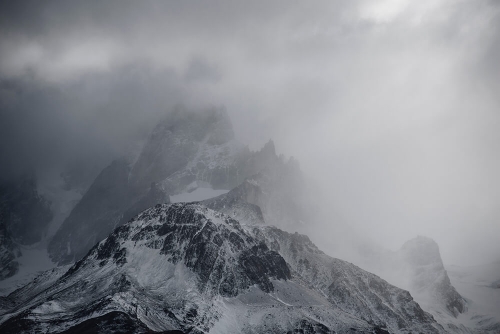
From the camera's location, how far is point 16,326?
187 m

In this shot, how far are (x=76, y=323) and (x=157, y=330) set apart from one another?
38.7 metres

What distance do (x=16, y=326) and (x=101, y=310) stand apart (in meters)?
36.8

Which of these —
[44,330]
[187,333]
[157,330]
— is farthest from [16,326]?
[187,333]

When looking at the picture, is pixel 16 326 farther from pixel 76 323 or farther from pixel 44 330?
pixel 76 323

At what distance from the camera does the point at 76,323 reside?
19275 cm

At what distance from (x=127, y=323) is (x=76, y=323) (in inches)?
1065

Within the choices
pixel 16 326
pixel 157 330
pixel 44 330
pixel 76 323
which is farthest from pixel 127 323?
pixel 16 326

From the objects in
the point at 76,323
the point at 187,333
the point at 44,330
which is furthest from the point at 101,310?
the point at 187,333

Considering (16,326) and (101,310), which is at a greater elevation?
(101,310)

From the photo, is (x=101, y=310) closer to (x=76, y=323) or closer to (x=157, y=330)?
(x=76, y=323)

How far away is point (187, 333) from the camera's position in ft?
655

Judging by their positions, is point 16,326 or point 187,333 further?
point 187,333

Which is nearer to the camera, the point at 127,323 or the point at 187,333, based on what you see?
the point at 127,323

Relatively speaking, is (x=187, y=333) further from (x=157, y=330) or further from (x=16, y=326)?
(x=16, y=326)
